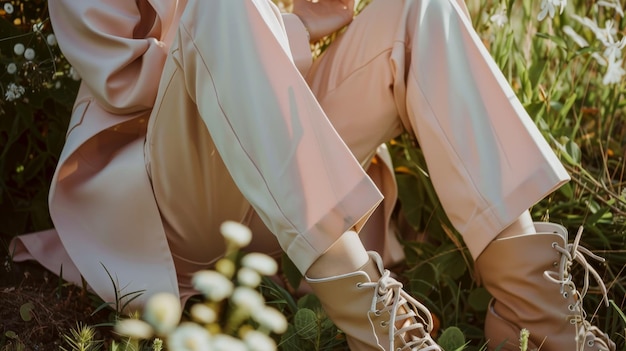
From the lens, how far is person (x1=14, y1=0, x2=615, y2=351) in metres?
1.38

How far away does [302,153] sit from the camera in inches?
53.9

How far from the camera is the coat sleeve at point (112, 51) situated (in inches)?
62.7

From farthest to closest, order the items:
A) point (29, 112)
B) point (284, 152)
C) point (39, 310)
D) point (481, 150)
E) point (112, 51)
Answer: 1. point (29, 112)
2. point (39, 310)
3. point (112, 51)
4. point (481, 150)
5. point (284, 152)

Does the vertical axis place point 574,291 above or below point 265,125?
below

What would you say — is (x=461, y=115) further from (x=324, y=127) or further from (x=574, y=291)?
(x=574, y=291)

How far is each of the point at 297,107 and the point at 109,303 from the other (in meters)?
0.56

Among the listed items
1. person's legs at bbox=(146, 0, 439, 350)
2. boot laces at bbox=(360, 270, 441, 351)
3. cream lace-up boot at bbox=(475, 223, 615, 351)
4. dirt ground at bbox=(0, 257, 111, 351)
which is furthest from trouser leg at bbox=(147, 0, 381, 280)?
→ dirt ground at bbox=(0, 257, 111, 351)

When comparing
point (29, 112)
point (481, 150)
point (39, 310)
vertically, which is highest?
point (481, 150)

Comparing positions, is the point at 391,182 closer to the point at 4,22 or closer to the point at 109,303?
the point at 109,303

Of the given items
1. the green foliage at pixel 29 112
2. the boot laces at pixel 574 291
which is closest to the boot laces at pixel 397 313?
the boot laces at pixel 574 291

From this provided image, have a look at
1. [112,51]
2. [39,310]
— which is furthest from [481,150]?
[39,310]

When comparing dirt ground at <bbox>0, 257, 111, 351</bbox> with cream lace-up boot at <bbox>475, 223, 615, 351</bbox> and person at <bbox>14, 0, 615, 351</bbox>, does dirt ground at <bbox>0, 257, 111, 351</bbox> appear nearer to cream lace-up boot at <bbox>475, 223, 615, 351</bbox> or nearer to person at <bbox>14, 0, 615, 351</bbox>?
person at <bbox>14, 0, 615, 351</bbox>

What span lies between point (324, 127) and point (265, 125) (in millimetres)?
94

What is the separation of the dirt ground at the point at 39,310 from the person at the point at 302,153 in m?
0.06
